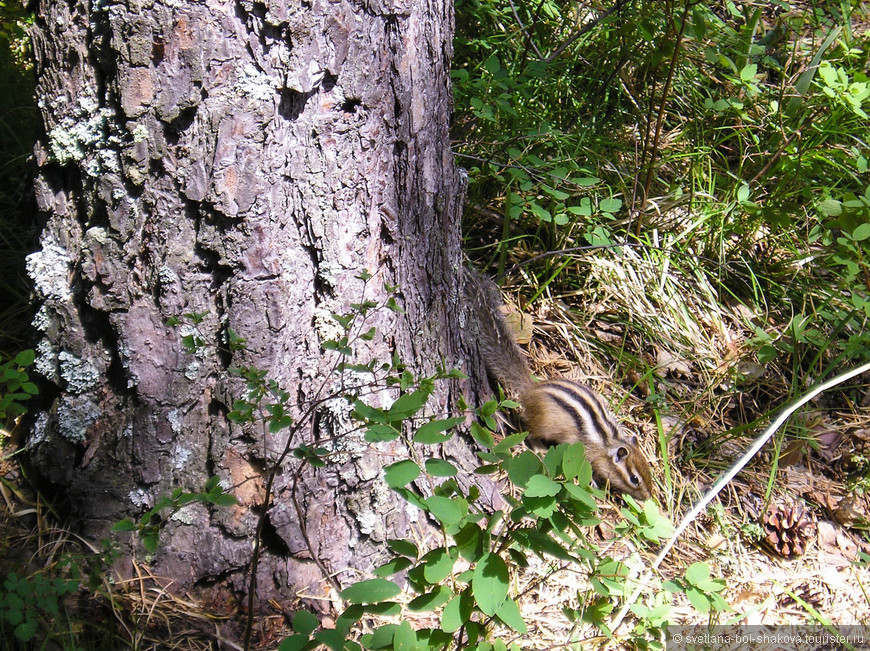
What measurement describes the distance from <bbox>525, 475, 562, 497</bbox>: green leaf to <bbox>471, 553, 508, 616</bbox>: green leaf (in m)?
0.14

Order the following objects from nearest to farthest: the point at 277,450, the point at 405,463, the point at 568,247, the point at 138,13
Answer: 1. the point at 405,463
2. the point at 138,13
3. the point at 277,450
4. the point at 568,247

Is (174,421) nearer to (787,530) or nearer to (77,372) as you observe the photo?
(77,372)

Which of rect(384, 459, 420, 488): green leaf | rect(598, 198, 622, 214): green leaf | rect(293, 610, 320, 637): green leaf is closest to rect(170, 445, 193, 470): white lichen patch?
rect(293, 610, 320, 637): green leaf

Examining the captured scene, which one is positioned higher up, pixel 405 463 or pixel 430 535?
pixel 405 463

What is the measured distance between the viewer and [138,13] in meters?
1.55

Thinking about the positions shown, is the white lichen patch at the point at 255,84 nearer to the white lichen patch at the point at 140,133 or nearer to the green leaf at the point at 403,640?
the white lichen patch at the point at 140,133

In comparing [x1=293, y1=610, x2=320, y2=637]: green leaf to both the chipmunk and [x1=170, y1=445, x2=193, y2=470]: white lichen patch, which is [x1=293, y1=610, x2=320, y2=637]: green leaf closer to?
[x1=170, y1=445, x2=193, y2=470]: white lichen patch

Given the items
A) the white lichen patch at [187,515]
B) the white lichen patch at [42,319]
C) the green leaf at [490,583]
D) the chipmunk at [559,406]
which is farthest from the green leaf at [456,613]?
the chipmunk at [559,406]

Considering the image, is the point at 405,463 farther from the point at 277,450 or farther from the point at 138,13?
the point at 138,13

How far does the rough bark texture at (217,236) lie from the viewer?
1.61 meters

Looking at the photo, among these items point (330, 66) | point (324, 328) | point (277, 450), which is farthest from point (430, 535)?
point (330, 66)

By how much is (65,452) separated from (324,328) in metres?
0.75

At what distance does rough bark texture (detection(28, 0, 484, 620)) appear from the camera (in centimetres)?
161

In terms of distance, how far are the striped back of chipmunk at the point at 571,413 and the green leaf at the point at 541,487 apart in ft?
4.66
